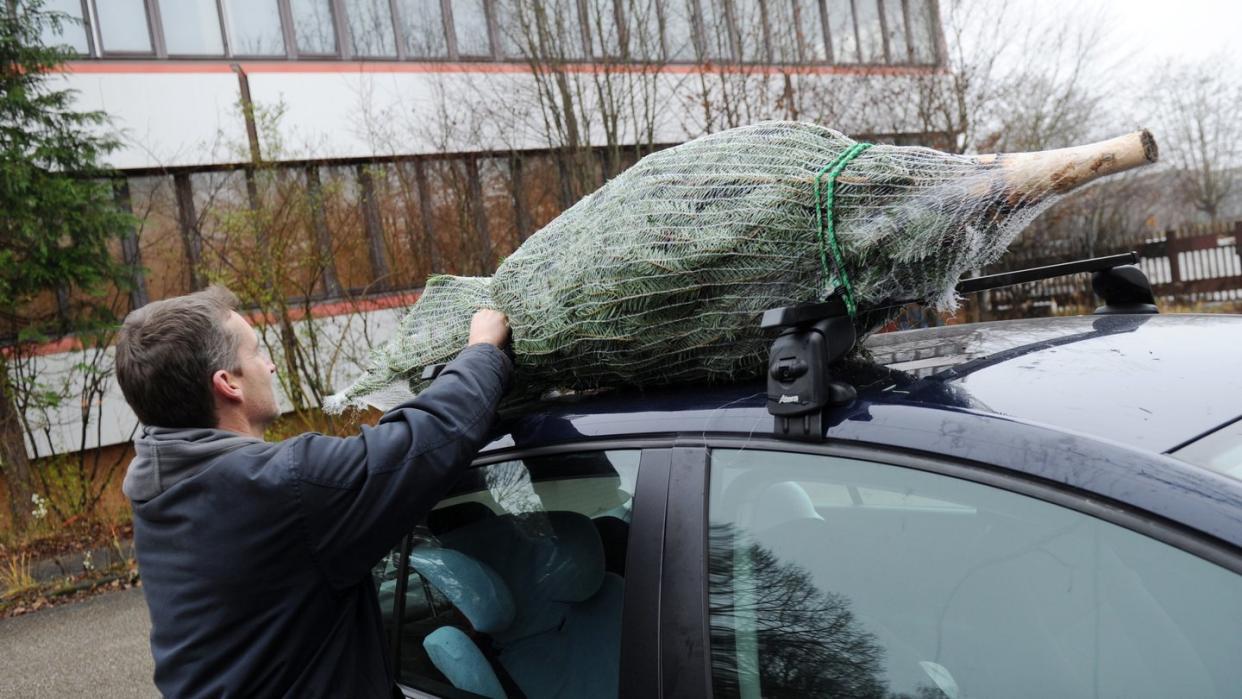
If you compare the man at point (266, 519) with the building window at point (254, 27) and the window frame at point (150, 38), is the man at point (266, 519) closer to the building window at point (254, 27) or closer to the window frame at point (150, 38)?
the window frame at point (150, 38)

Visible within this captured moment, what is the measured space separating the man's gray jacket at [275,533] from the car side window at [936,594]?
1.81 ft

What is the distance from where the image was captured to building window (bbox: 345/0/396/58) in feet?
46.0

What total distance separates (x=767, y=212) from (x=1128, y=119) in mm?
19454

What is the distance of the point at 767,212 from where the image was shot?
5.09 feet

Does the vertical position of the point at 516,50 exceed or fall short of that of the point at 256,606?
it exceeds it

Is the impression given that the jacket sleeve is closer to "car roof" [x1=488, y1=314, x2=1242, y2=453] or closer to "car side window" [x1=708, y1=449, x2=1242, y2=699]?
"car roof" [x1=488, y1=314, x2=1242, y2=453]

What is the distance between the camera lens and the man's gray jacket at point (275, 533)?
5.25 ft

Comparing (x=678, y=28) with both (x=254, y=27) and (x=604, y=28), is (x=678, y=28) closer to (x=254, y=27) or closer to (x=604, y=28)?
(x=604, y=28)

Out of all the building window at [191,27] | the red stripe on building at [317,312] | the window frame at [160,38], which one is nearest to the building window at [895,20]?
the red stripe on building at [317,312]

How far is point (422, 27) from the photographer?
14344 millimetres

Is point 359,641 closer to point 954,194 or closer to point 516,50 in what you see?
point 954,194

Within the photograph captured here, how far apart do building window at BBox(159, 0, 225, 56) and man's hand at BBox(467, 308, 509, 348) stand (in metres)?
12.7

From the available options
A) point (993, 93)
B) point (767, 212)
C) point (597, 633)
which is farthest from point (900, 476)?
point (993, 93)

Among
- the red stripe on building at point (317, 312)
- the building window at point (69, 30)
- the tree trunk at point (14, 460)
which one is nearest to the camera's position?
the tree trunk at point (14, 460)
